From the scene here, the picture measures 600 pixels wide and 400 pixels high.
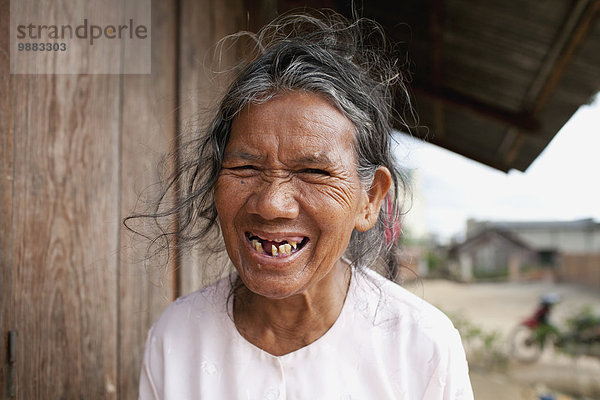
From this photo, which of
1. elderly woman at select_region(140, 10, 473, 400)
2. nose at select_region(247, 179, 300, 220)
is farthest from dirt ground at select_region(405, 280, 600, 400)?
nose at select_region(247, 179, 300, 220)

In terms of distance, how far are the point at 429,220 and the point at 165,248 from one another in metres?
26.0

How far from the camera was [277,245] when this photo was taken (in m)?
1.40

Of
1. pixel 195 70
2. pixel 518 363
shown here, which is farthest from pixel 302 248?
pixel 518 363

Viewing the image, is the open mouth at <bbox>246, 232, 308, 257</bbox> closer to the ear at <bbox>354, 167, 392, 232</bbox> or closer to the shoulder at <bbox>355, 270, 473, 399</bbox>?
the ear at <bbox>354, 167, 392, 232</bbox>

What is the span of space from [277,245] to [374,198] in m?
0.39

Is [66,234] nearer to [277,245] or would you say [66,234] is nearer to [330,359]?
[277,245]

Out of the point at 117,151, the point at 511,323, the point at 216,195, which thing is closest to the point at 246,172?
the point at 216,195

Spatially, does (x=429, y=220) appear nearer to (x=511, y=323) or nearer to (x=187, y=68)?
(x=511, y=323)

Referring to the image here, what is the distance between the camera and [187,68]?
7.76 feet

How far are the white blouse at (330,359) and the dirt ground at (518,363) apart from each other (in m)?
0.16

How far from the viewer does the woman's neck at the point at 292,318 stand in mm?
1622

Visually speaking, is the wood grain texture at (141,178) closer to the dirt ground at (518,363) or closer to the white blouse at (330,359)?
the white blouse at (330,359)

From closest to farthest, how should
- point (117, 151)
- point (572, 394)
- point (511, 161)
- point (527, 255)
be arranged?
1. point (117, 151)
2. point (511, 161)
3. point (572, 394)
4. point (527, 255)

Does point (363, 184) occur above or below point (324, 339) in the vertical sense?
above
